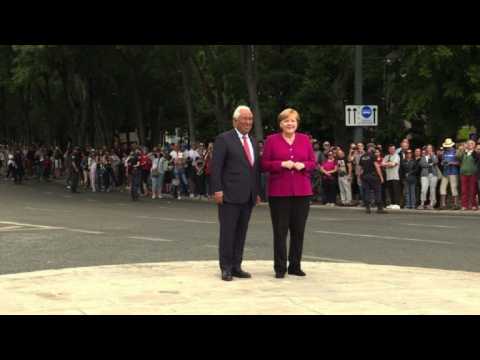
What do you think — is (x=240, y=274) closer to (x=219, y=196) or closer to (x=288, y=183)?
(x=219, y=196)

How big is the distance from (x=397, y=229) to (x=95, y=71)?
28.1 m

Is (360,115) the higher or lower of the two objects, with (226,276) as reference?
higher

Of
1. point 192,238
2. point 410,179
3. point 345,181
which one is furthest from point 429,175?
point 192,238

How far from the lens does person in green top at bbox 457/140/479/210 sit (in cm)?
2289

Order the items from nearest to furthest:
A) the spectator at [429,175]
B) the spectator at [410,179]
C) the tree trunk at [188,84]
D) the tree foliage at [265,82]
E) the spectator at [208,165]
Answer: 1. the spectator at [429,175]
2. the spectator at [410,179]
3. the spectator at [208,165]
4. the tree foliage at [265,82]
5. the tree trunk at [188,84]

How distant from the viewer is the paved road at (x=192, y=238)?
1193cm

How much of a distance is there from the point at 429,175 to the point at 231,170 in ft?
49.9

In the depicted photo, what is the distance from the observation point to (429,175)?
23797 mm

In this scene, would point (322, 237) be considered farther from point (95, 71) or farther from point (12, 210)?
point (95, 71)

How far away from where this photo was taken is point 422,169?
78.1ft

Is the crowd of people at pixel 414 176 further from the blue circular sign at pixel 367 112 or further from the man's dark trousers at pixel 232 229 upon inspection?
the man's dark trousers at pixel 232 229

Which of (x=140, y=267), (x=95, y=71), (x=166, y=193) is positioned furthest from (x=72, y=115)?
(x=140, y=267)

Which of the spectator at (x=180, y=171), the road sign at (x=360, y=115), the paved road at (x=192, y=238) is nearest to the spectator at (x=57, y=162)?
the spectator at (x=180, y=171)

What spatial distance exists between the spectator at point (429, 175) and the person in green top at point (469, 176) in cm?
82
